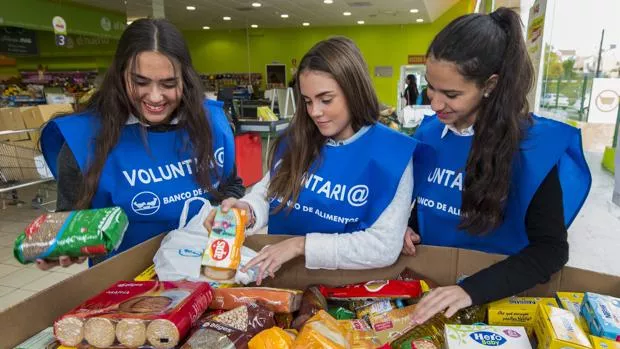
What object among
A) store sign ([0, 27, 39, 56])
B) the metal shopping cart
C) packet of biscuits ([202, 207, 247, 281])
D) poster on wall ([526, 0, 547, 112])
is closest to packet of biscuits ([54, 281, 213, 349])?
packet of biscuits ([202, 207, 247, 281])

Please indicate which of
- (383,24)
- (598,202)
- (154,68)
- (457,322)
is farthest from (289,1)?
(457,322)

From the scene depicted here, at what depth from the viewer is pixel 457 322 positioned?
99 cm

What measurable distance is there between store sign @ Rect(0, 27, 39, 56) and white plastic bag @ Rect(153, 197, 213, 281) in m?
11.8

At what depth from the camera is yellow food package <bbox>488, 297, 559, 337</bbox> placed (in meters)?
0.95

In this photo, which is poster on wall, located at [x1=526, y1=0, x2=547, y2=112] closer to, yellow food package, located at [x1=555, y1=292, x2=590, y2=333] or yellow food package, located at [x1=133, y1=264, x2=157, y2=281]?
yellow food package, located at [x1=555, y1=292, x2=590, y2=333]

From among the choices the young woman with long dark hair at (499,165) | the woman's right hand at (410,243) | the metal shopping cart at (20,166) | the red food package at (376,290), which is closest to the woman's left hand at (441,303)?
the young woman with long dark hair at (499,165)

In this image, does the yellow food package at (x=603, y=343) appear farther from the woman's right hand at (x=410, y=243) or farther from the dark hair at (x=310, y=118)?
the dark hair at (x=310, y=118)

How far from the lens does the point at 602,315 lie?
2.74ft

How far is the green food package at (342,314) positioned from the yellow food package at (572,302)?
500 mm

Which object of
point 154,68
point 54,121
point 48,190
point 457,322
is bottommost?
point 48,190

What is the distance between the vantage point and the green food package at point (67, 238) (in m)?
0.98

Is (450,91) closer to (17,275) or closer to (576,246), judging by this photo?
(576,246)

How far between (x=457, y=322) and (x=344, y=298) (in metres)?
0.29

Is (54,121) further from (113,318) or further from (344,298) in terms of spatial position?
(344,298)
